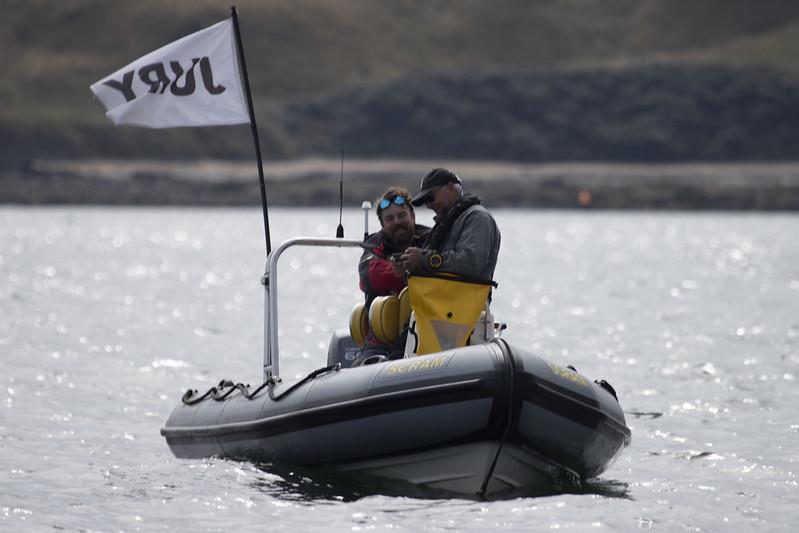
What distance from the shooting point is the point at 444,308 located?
1009cm

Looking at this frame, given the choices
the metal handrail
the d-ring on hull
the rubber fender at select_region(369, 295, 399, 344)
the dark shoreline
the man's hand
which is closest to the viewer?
the d-ring on hull

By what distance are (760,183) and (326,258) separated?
77.9 m

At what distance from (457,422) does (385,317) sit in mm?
1276

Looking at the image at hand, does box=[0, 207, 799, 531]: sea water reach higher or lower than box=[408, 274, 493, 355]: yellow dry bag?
lower

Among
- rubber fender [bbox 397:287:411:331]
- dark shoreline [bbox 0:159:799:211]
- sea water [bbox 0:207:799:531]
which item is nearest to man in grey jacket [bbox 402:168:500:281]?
rubber fender [bbox 397:287:411:331]

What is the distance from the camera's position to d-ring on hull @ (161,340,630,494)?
960cm

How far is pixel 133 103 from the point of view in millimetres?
12133

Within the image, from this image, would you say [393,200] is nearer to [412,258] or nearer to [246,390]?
[412,258]

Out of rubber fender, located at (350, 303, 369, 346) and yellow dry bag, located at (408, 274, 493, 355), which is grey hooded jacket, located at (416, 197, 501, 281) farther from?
rubber fender, located at (350, 303, 369, 346)

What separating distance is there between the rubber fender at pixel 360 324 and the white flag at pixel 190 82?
2.01 metres

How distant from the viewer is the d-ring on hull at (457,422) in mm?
9602

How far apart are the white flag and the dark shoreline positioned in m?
96.7

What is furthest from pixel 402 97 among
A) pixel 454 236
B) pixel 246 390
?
pixel 454 236

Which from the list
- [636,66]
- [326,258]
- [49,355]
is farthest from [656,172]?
[49,355]
